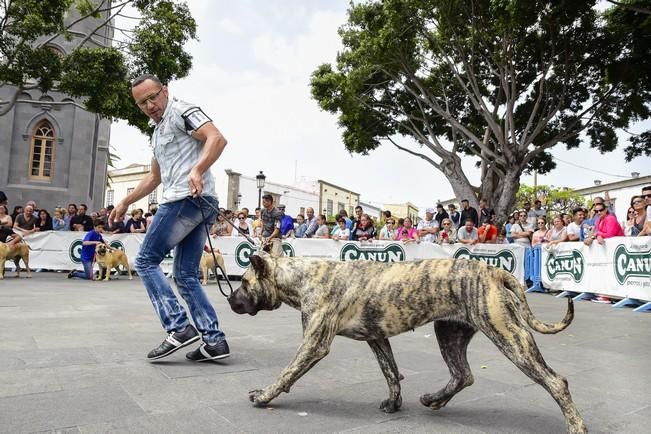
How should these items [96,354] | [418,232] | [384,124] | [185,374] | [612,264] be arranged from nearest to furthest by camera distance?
[185,374]
[96,354]
[612,264]
[418,232]
[384,124]

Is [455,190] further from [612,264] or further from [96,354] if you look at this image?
[96,354]

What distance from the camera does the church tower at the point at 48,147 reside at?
24.8m

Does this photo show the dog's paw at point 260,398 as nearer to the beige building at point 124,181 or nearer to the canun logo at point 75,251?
the canun logo at point 75,251

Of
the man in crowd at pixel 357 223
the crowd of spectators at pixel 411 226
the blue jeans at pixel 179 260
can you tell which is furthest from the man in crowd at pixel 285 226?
the blue jeans at pixel 179 260

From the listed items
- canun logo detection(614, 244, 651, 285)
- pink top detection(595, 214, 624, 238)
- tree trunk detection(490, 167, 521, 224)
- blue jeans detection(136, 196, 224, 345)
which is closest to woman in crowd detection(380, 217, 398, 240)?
pink top detection(595, 214, 624, 238)

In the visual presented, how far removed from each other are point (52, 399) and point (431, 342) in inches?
140

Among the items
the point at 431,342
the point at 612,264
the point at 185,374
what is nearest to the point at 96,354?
the point at 185,374

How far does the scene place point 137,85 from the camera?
3.68 m

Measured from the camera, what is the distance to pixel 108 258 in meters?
12.6

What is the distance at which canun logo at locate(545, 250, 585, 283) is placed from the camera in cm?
1073

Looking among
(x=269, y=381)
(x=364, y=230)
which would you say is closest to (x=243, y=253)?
(x=364, y=230)

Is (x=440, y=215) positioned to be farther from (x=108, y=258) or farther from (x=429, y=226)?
(x=108, y=258)

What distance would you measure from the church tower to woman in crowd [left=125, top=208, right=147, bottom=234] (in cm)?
1362

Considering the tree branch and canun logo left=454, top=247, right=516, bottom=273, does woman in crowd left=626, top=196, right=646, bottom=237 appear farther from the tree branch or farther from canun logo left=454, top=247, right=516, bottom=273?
the tree branch
